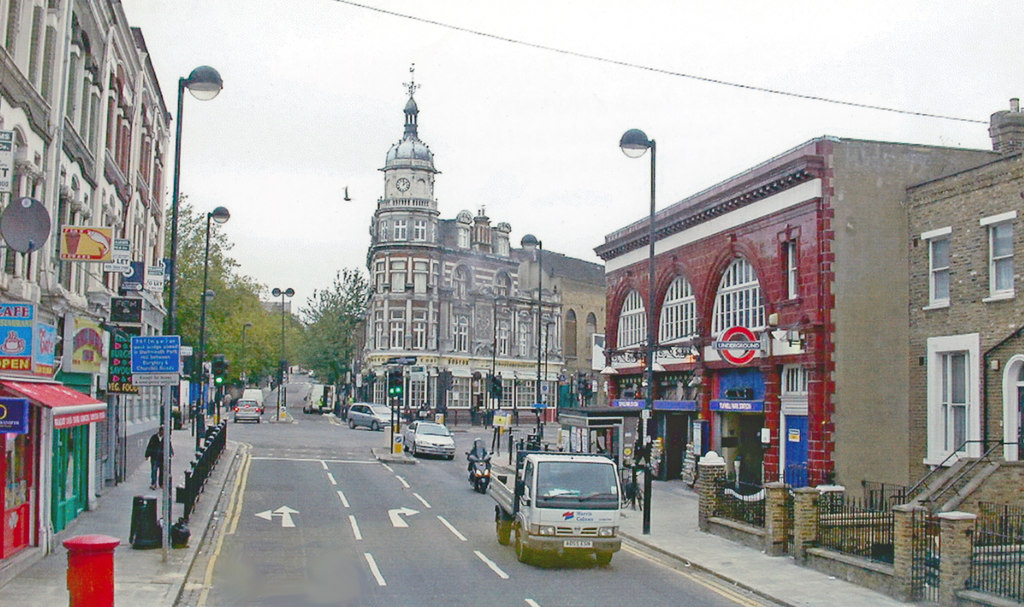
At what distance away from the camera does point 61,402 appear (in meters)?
16.9

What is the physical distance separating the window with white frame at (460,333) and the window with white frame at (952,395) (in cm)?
5859

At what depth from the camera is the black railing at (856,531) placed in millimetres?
18656

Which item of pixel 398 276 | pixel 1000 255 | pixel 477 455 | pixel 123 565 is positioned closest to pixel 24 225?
pixel 123 565

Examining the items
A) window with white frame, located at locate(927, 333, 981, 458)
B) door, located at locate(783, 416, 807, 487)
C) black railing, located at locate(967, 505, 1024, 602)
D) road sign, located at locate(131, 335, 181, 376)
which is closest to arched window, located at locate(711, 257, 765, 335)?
door, located at locate(783, 416, 807, 487)

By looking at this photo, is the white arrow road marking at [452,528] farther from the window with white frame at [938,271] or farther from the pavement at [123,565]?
the window with white frame at [938,271]

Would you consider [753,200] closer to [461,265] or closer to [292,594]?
[292,594]

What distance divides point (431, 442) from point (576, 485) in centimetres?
2567

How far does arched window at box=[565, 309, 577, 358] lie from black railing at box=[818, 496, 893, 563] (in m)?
72.9

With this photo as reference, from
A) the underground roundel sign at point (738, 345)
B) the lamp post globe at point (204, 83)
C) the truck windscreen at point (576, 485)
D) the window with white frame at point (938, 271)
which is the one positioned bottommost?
the truck windscreen at point (576, 485)

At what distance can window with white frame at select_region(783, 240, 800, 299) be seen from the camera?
2992 centimetres

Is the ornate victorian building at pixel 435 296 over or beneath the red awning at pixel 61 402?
over

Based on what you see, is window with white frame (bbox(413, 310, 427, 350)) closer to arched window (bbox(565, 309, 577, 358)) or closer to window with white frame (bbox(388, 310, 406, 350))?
window with white frame (bbox(388, 310, 406, 350))

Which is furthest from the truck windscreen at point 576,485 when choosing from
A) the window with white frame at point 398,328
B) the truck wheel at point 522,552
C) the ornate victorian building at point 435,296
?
the window with white frame at point 398,328

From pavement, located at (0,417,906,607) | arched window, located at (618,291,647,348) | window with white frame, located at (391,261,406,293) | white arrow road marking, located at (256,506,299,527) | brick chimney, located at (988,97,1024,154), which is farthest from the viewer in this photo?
window with white frame, located at (391,261,406,293)
